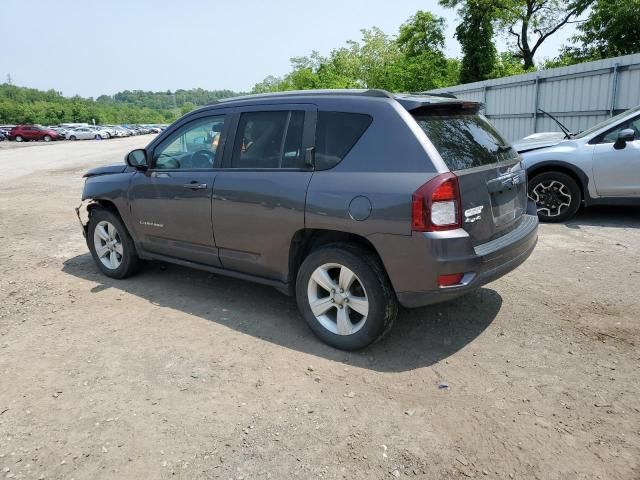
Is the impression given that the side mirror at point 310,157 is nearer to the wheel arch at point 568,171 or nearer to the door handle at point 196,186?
the door handle at point 196,186

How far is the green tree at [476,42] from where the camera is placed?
3088 cm

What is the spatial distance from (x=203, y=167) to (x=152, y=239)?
3.30 ft

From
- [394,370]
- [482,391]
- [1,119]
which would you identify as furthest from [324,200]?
[1,119]

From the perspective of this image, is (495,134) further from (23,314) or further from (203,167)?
(23,314)

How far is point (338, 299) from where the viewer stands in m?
3.60

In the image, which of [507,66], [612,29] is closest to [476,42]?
[507,66]

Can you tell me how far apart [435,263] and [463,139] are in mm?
1022

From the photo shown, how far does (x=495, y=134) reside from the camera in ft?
13.5

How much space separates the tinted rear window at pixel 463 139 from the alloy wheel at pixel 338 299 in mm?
1054

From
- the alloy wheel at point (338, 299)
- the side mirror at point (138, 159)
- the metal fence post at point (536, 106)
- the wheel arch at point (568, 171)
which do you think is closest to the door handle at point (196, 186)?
the side mirror at point (138, 159)

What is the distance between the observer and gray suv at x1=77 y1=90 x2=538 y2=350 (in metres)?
3.22

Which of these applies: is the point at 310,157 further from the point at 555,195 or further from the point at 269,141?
the point at 555,195

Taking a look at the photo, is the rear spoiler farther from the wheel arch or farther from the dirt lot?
the wheel arch

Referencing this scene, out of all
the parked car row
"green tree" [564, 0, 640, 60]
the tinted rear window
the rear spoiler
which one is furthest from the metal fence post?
the parked car row
